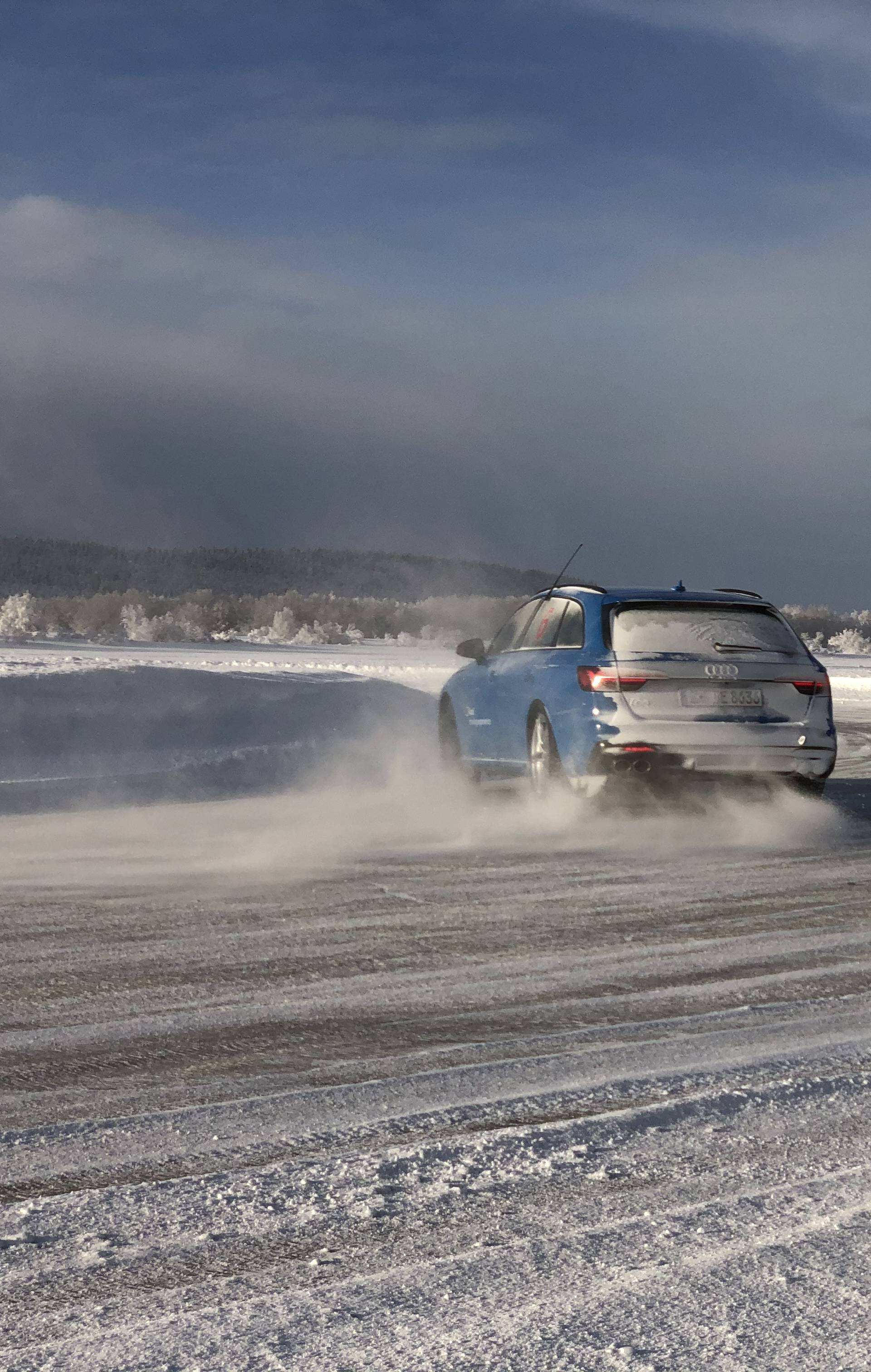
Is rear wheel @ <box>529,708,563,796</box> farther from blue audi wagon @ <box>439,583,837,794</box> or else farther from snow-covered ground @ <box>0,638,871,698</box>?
snow-covered ground @ <box>0,638,871,698</box>

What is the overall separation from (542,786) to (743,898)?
3.39 m

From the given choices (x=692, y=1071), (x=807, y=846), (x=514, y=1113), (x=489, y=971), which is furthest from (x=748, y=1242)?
(x=807, y=846)

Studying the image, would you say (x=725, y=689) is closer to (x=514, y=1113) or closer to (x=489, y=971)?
(x=489, y=971)

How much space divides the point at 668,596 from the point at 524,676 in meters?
1.43

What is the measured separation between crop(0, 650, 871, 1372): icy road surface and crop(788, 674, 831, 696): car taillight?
229 cm

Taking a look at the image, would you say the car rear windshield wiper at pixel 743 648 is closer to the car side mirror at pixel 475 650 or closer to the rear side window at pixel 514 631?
the rear side window at pixel 514 631

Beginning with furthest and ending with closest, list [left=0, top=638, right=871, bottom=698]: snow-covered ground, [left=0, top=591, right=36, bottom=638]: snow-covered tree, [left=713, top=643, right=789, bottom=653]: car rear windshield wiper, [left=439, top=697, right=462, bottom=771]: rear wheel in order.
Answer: [left=0, top=591, right=36, bottom=638]: snow-covered tree → [left=0, top=638, right=871, bottom=698]: snow-covered ground → [left=439, top=697, right=462, bottom=771]: rear wheel → [left=713, top=643, right=789, bottom=653]: car rear windshield wiper

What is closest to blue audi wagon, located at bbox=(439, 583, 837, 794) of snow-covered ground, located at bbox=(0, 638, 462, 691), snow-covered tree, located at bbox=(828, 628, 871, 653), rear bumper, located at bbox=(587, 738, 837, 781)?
rear bumper, located at bbox=(587, 738, 837, 781)

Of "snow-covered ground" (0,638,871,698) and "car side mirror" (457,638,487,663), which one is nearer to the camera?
"car side mirror" (457,638,487,663)

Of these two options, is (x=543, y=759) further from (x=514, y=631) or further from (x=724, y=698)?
(x=514, y=631)

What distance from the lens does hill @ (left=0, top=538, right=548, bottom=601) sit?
13562 centimetres

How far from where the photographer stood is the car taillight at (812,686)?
35.6 feet

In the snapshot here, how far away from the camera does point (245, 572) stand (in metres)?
145

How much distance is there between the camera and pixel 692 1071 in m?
4.84
